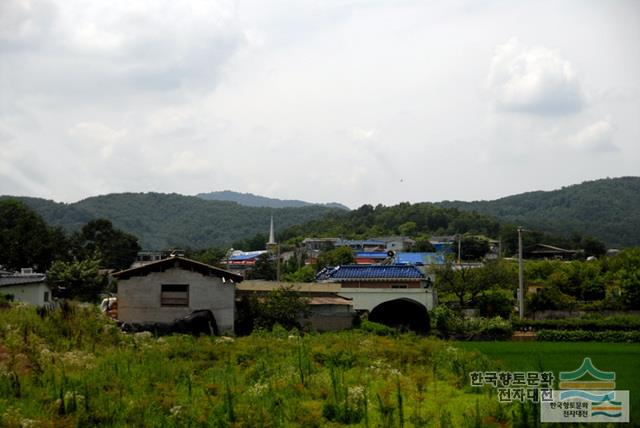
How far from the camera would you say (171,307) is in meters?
24.7

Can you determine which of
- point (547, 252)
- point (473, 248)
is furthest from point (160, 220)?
point (473, 248)

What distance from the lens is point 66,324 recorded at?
17859mm

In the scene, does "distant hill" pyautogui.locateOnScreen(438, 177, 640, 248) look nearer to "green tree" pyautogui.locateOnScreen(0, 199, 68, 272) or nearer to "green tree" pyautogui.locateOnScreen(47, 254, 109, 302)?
"green tree" pyautogui.locateOnScreen(0, 199, 68, 272)

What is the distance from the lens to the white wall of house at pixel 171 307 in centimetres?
2462

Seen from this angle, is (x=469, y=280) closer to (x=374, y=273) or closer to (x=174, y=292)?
(x=374, y=273)

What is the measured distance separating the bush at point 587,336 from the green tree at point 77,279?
2577cm

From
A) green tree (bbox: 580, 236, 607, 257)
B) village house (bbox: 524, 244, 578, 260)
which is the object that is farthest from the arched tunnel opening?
green tree (bbox: 580, 236, 607, 257)

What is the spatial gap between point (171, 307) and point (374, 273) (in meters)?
13.6

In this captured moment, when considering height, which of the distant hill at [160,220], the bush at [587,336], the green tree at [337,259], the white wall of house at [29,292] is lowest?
the bush at [587,336]

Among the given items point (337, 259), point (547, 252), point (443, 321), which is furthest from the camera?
point (547, 252)

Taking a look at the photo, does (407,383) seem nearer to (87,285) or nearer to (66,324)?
(66,324)

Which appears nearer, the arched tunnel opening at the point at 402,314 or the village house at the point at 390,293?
the village house at the point at 390,293

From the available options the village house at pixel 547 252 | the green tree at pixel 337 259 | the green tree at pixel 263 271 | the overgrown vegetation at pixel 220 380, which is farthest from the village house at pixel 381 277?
the village house at pixel 547 252

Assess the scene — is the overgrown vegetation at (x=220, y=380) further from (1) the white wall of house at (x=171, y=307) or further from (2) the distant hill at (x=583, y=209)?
(2) the distant hill at (x=583, y=209)
